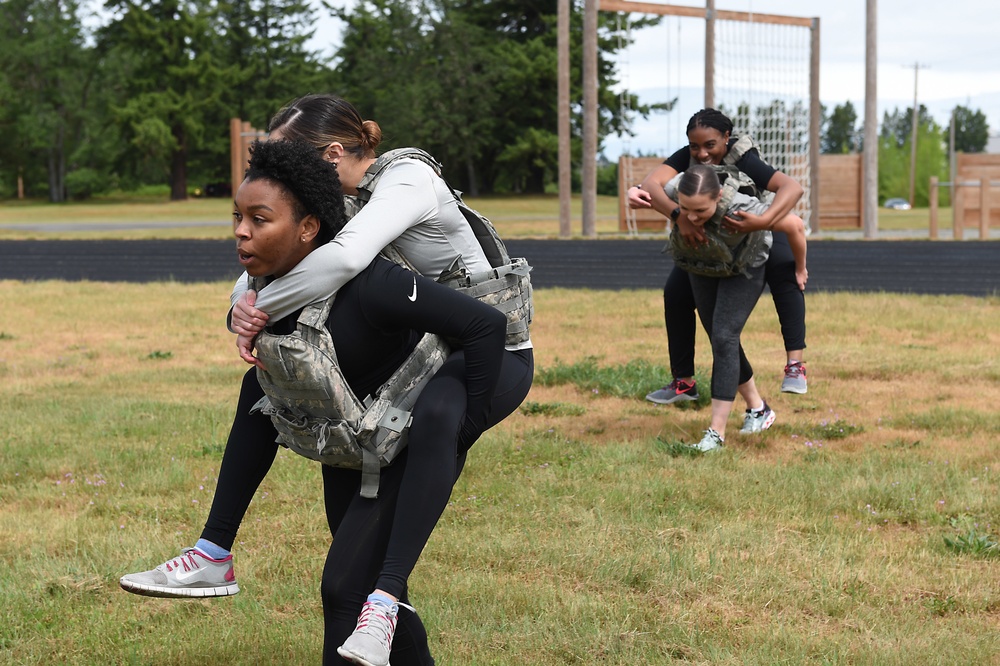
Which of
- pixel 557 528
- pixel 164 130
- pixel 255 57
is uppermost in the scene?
pixel 255 57

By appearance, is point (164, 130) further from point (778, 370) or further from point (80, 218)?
point (778, 370)

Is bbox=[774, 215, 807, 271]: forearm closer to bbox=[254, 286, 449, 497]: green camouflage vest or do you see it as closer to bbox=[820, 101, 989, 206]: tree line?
bbox=[254, 286, 449, 497]: green camouflage vest

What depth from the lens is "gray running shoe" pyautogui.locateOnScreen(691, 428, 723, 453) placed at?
6465 millimetres

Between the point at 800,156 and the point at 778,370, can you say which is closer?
the point at 778,370

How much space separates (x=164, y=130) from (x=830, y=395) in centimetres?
6481

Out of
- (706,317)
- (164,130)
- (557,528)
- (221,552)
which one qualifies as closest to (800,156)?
(706,317)

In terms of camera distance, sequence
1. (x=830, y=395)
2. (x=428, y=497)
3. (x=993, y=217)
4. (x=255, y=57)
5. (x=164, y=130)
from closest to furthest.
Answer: (x=428, y=497) → (x=830, y=395) → (x=993, y=217) → (x=164, y=130) → (x=255, y=57)

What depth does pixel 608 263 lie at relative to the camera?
19188mm

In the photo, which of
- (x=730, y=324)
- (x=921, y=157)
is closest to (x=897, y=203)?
(x=921, y=157)

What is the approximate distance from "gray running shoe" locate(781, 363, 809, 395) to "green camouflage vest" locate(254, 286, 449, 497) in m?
4.48

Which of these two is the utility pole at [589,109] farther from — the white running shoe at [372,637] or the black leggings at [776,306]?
the white running shoe at [372,637]

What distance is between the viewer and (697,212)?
6.25 meters

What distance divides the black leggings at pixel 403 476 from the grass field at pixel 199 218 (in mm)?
22883

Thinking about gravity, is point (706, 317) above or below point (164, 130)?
below
